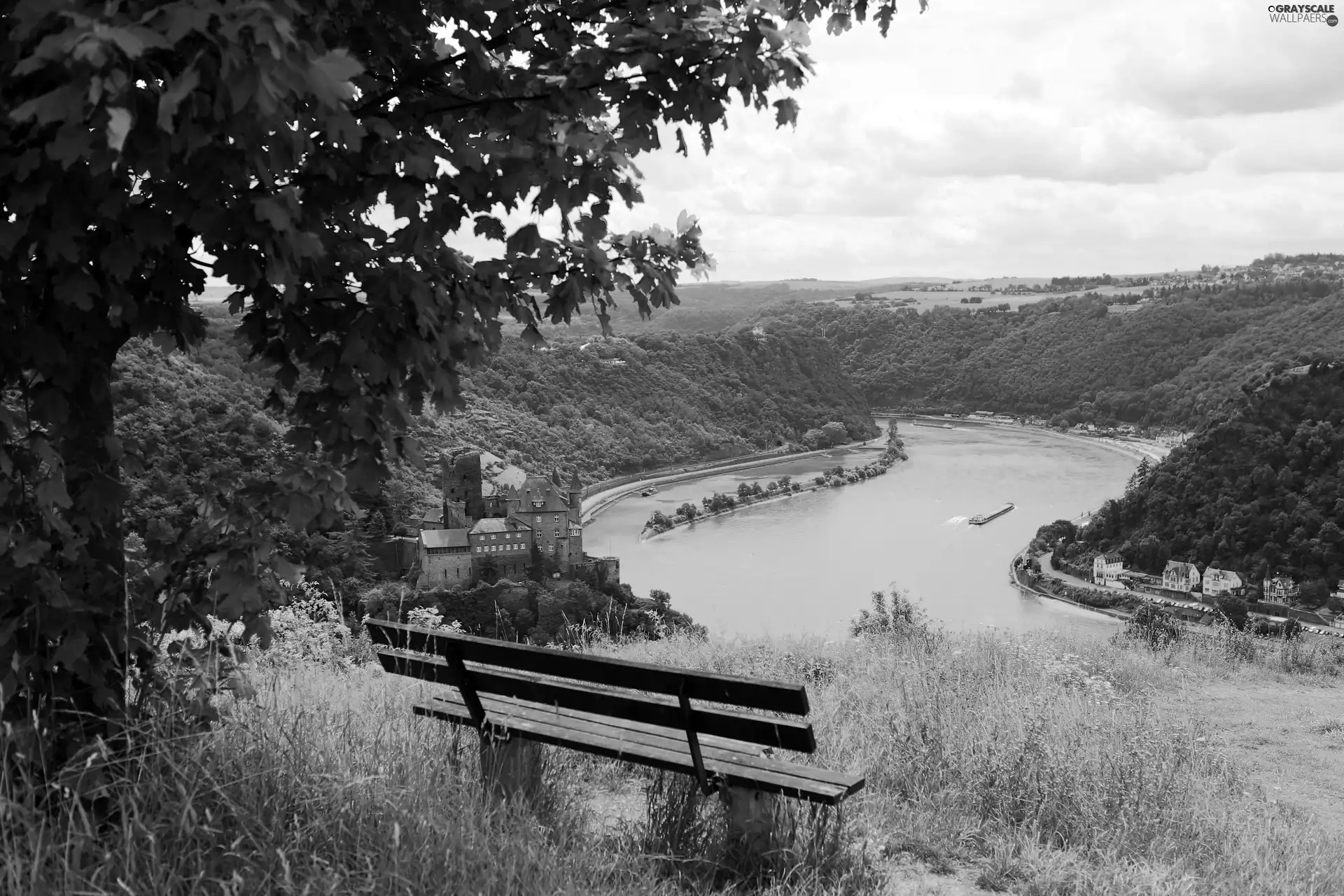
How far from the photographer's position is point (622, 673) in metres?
2.03

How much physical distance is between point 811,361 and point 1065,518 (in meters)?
31.0

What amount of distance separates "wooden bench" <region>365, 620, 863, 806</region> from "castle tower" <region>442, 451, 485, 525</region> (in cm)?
1929

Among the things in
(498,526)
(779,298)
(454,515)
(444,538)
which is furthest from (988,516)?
(779,298)

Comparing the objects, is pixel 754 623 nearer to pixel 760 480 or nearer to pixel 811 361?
pixel 760 480

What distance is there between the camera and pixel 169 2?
45.0 inches

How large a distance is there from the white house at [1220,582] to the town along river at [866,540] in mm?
2818

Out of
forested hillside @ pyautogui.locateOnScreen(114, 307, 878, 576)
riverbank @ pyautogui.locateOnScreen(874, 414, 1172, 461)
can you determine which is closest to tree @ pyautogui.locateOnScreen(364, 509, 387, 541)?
forested hillside @ pyautogui.locateOnScreen(114, 307, 878, 576)

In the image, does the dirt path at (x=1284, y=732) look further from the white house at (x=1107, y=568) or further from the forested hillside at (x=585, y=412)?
the white house at (x=1107, y=568)

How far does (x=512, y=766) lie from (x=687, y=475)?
44.3 metres

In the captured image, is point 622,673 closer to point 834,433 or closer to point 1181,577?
point 1181,577

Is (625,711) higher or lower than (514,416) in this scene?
higher

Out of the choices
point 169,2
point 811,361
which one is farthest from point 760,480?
point 169,2

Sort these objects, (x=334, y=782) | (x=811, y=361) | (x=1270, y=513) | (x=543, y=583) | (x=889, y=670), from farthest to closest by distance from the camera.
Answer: (x=811, y=361) → (x=1270, y=513) → (x=543, y=583) → (x=889, y=670) → (x=334, y=782)

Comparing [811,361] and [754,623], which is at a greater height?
[811,361]
